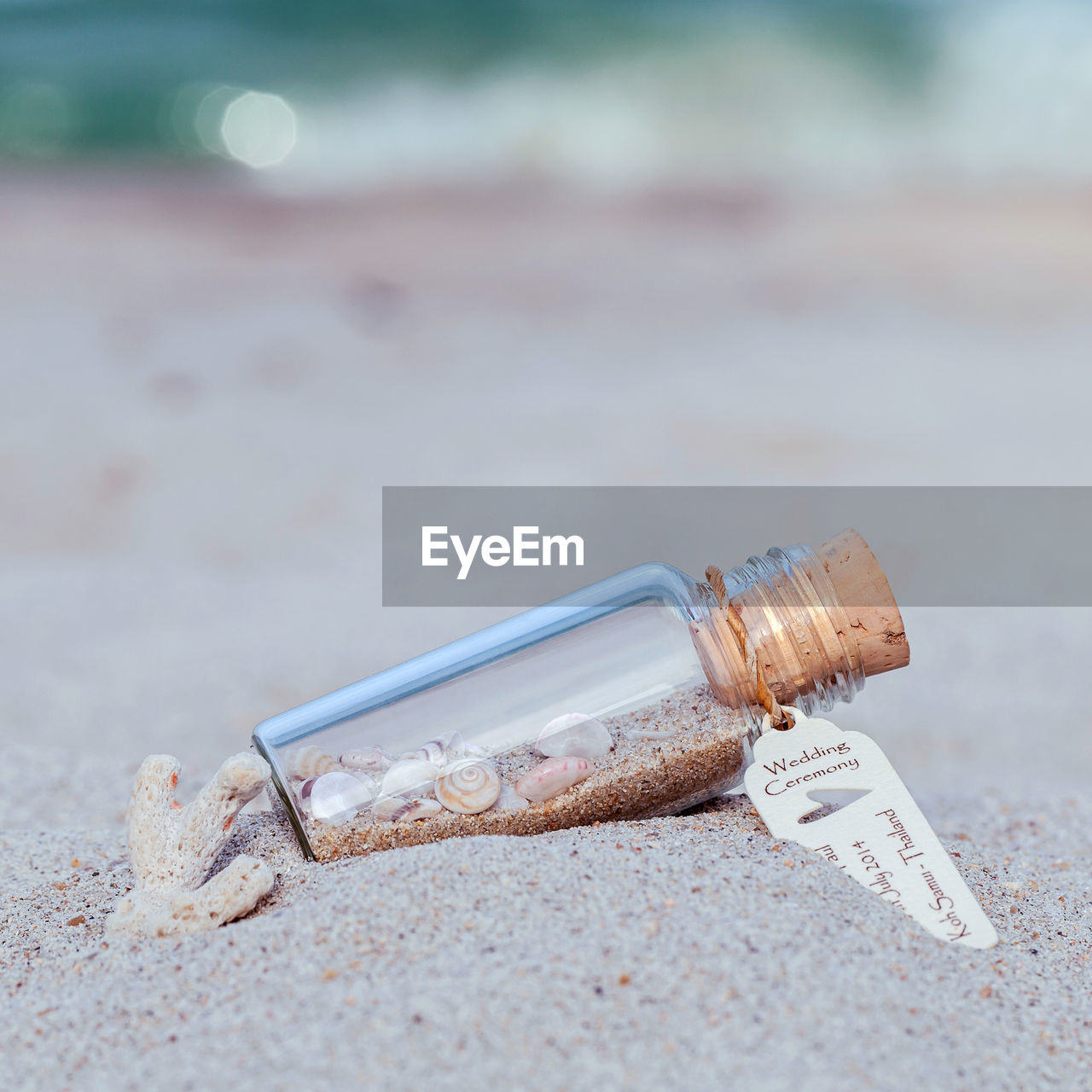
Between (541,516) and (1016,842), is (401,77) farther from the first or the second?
(1016,842)

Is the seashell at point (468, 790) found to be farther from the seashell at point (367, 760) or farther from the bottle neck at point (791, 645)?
the bottle neck at point (791, 645)

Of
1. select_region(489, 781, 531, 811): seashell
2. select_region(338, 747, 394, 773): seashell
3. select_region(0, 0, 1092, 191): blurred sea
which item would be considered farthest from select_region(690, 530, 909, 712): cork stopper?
select_region(0, 0, 1092, 191): blurred sea

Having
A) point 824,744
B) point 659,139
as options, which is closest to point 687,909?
point 824,744

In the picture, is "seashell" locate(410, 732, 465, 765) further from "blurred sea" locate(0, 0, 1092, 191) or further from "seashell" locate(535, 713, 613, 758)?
"blurred sea" locate(0, 0, 1092, 191)

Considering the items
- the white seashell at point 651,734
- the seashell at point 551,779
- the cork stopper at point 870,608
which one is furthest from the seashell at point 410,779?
the cork stopper at point 870,608

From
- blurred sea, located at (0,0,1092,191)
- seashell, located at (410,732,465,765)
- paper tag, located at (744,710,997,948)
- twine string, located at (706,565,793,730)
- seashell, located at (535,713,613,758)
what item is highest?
blurred sea, located at (0,0,1092,191)

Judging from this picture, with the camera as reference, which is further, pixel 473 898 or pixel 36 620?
pixel 36 620
